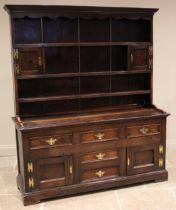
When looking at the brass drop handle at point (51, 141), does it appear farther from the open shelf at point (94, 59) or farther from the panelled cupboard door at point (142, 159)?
the open shelf at point (94, 59)

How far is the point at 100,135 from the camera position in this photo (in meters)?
3.15

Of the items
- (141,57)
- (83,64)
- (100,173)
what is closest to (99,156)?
(100,173)

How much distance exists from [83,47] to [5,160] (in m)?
1.82

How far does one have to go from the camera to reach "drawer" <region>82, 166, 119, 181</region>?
10.5ft

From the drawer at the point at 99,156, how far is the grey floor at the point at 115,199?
0.36m

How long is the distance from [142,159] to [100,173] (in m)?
0.49

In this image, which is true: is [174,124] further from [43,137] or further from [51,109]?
[43,137]

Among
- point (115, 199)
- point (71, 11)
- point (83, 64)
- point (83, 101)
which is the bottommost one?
point (115, 199)

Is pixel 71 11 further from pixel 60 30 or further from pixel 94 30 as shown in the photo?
pixel 94 30

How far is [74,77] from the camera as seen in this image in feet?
11.5

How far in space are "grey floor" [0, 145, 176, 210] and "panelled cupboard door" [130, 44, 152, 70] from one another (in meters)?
1.30

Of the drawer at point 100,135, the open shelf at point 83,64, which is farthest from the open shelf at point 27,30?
the drawer at point 100,135

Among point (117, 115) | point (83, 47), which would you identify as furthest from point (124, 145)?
point (83, 47)

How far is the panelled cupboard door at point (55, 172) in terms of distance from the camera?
9.93 feet
